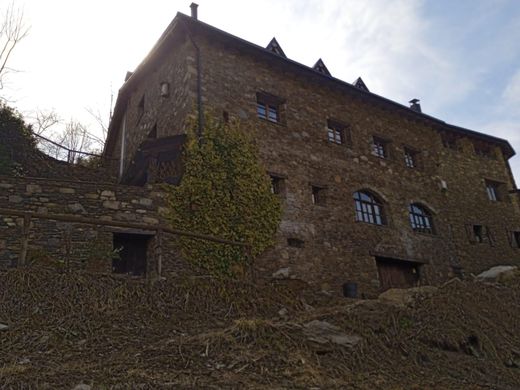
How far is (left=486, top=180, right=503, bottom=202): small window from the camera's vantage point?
715 inches

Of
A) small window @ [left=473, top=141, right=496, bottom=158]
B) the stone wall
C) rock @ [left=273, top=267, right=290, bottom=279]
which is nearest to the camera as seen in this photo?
the stone wall

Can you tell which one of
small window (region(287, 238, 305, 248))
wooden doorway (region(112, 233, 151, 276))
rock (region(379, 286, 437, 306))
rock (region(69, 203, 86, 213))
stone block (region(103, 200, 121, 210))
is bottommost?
rock (region(379, 286, 437, 306))

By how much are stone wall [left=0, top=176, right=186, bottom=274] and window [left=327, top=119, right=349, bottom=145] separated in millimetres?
6545

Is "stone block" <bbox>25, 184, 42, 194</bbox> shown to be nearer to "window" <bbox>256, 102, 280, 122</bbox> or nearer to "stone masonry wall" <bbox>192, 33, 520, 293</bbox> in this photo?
"stone masonry wall" <bbox>192, 33, 520, 293</bbox>

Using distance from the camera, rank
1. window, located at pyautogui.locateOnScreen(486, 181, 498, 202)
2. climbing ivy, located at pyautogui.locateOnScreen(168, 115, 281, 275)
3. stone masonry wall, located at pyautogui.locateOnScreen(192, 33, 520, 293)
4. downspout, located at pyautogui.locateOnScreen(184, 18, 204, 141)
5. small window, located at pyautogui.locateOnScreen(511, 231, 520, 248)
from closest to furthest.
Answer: climbing ivy, located at pyautogui.locateOnScreen(168, 115, 281, 275), downspout, located at pyautogui.locateOnScreen(184, 18, 204, 141), stone masonry wall, located at pyautogui.locateOnScreen(192, 33, 520, 293), small window, located at pyautogui.locateOnScreen(511, 231, 520, 248), window, located at pyautogui.locateOnScreen(486, 181, 498, 202)

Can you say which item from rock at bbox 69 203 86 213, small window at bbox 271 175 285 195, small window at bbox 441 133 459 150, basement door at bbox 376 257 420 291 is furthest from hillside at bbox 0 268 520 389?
small window at bbox 441 133 459 150

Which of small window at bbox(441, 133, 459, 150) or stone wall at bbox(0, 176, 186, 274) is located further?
small window at bbox(441, 133, 459, 150)

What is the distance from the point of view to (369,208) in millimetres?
13367

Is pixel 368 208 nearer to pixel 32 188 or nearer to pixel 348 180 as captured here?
pixel 348 180

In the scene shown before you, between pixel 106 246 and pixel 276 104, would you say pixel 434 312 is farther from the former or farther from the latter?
pixel 276 104

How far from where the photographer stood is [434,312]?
7.23 m

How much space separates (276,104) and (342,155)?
2557 mm

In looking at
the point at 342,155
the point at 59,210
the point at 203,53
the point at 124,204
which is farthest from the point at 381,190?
the point at 59,210

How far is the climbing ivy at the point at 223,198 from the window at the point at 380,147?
209 inches
